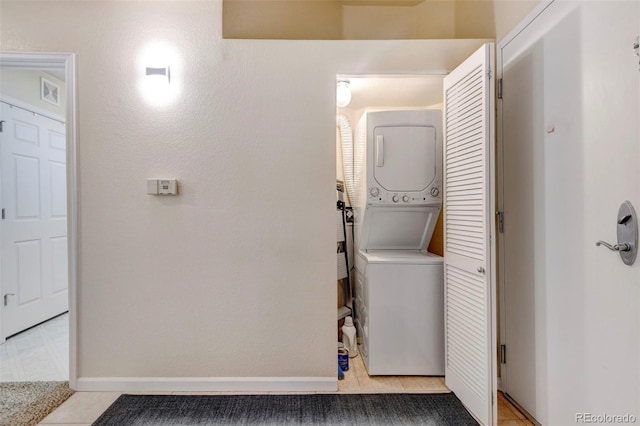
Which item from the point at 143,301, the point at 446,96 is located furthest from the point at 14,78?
the point at 446,96

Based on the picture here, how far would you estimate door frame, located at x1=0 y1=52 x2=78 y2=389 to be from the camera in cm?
198

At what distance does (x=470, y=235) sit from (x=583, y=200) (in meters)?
0.55

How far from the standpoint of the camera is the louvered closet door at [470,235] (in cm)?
163

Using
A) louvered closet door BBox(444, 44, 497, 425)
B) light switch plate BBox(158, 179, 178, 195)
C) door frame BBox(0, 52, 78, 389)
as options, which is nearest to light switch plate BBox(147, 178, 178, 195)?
light switch plate BBox(158, 179, 178, 195)

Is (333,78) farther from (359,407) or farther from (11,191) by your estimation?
(11,191)

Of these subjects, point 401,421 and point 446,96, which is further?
point 446,96

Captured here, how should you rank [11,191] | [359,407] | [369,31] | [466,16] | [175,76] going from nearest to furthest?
1. [359,407]
2. [175,76]
3. [466,16]
4. [369,31]
5. [11,191]

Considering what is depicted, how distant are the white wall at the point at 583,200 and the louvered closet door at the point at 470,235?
25cm

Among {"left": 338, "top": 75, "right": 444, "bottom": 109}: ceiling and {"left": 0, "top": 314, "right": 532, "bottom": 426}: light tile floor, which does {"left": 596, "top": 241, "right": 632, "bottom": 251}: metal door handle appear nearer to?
{"left": 0, "top": 314, "right": 532, "bottom": 426}: light tile floor

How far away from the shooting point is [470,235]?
5.83 feet

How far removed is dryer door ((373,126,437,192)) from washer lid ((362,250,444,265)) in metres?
0.50

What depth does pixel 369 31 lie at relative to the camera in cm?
261

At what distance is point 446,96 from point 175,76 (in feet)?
5.89
